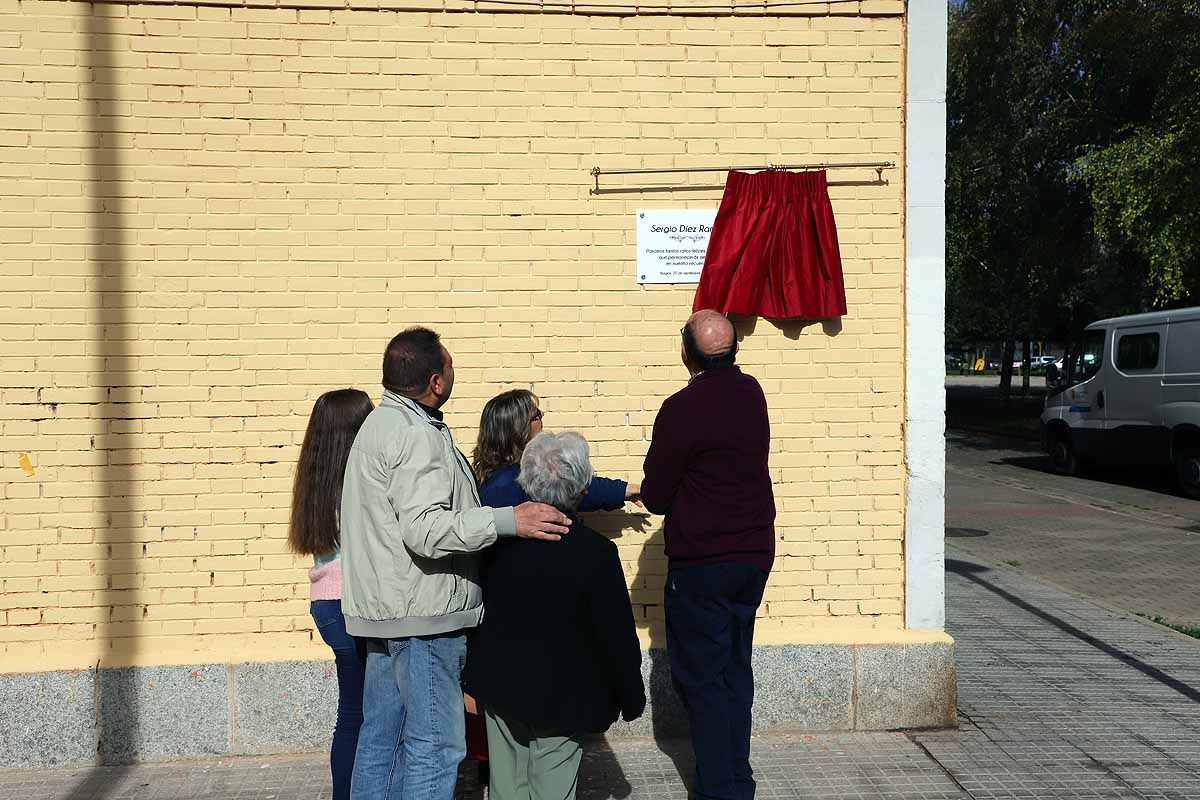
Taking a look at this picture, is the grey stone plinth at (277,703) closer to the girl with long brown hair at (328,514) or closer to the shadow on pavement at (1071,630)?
the girl with long brown hair at (328,514)

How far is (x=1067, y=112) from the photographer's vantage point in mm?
20312

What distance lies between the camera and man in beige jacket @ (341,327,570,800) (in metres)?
3.26

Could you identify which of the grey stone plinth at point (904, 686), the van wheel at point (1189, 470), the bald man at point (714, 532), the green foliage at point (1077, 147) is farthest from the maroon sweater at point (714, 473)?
the green foliage at point (1077, 147)

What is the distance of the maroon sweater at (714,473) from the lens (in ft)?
12.6

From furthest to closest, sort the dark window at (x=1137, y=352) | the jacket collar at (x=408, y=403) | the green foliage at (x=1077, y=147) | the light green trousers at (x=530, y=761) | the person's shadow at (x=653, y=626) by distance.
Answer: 1. the green foliage at (x=1077, y=147)
2. the dark window at (x=1137, y=352)
3. the person's shadow at (x=653, y=626)
4. the jacket collar at (x=408, y=403)
5. the light green trousers at (x=530, y=761)

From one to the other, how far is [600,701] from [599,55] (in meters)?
3.20

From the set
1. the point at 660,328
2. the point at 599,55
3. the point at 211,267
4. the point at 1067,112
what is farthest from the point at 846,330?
the point at 1067,112

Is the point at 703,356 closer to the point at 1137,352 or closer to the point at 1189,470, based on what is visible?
the point at 1189,470

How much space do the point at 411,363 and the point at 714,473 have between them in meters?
1.26

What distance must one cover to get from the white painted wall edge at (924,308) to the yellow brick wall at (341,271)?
0.27ft

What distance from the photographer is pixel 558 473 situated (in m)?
3.16

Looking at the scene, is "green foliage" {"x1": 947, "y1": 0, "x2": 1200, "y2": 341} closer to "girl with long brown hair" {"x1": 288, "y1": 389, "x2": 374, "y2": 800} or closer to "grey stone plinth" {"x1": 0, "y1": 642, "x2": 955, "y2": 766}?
"grey stone plinth" {"x1": 0, "y1": 642, "x2": 955, "y2": 766}

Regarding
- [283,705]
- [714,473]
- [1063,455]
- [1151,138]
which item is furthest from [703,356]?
[1151,138]

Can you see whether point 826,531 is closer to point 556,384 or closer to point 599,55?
point 556,384
